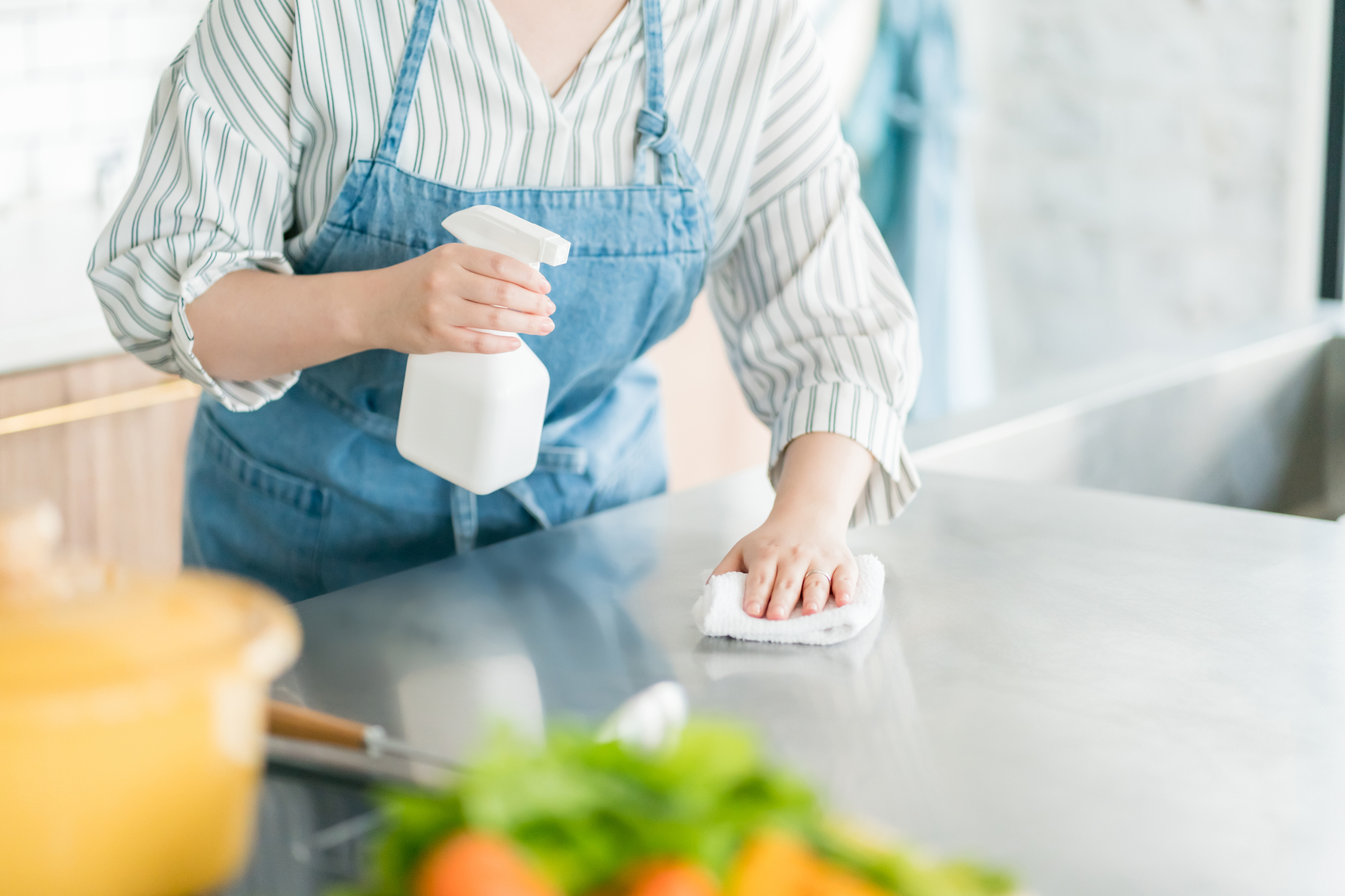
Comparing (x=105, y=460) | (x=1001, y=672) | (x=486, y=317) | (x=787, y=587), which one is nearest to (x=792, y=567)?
(x=787, y=587)

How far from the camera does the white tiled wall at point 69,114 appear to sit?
2.04 metres

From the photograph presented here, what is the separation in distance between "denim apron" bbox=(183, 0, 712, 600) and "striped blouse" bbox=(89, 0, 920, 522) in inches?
0.9

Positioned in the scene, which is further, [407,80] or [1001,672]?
[407,80]

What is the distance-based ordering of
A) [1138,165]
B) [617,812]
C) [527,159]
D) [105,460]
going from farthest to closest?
[1138,165], [105,460], [527,159], [617,812]

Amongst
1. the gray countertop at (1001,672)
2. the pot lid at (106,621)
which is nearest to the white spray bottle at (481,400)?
the gray countertop at (1001,672)

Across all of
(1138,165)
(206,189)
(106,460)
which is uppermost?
(1138,165)

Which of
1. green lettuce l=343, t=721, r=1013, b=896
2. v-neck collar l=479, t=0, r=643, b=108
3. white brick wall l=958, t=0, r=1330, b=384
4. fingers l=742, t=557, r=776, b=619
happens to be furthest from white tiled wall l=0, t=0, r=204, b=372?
white brick wall l=958, t=0, r=1330, b=384

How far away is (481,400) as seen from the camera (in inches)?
31.0

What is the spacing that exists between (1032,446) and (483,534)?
2.13 feet

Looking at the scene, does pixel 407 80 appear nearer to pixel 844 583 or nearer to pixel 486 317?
pixel 486 317

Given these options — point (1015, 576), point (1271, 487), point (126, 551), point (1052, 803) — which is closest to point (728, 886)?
point (1052, 803)

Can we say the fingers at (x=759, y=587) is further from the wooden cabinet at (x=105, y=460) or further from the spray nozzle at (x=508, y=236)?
the wooden cabinet at (x=105, y=460)

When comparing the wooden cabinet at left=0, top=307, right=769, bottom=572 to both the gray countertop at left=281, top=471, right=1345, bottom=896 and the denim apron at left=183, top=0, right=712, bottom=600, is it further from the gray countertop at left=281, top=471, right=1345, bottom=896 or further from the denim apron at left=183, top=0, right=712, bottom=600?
the gray countertop at left=281, top=471, right=1345, bottom=896

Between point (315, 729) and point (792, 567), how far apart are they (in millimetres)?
356
